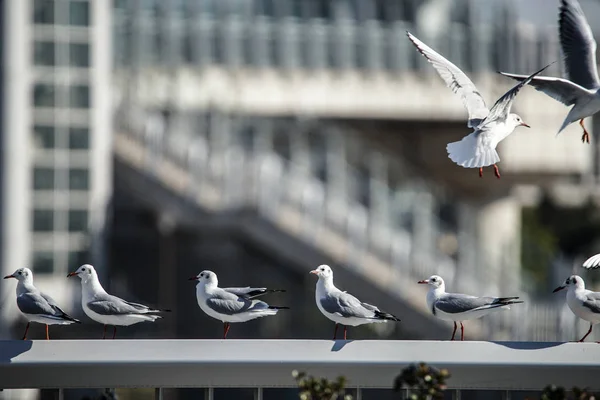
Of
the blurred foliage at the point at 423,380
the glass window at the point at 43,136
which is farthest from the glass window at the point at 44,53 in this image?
the blurred foliage at the point at 423,380

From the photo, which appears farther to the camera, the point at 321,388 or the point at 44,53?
the point at 44,53

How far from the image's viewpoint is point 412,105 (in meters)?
22.6

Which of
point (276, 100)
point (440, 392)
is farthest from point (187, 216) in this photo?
point (440, 392)

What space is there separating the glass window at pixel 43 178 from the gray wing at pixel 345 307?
10.7 m

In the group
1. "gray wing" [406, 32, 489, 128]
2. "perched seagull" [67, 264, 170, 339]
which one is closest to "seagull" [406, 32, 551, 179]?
"gray wing" [406, 32, 489, 128]

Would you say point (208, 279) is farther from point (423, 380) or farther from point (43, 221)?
point (43, 221)

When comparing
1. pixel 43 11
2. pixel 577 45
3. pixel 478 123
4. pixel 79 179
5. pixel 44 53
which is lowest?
pixel 79 179

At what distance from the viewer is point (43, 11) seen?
1936cm

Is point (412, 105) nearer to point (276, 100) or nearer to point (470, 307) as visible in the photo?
point (276, 100)

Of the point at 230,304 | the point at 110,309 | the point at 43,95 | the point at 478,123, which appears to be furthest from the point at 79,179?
the point at 478,123

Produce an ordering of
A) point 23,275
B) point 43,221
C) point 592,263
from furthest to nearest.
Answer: point 43,221, point 23,275, point 592,263

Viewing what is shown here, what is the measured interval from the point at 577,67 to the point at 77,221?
11052 mm

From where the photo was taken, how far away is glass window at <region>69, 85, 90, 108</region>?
770 inches

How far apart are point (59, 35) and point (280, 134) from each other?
455 cm
